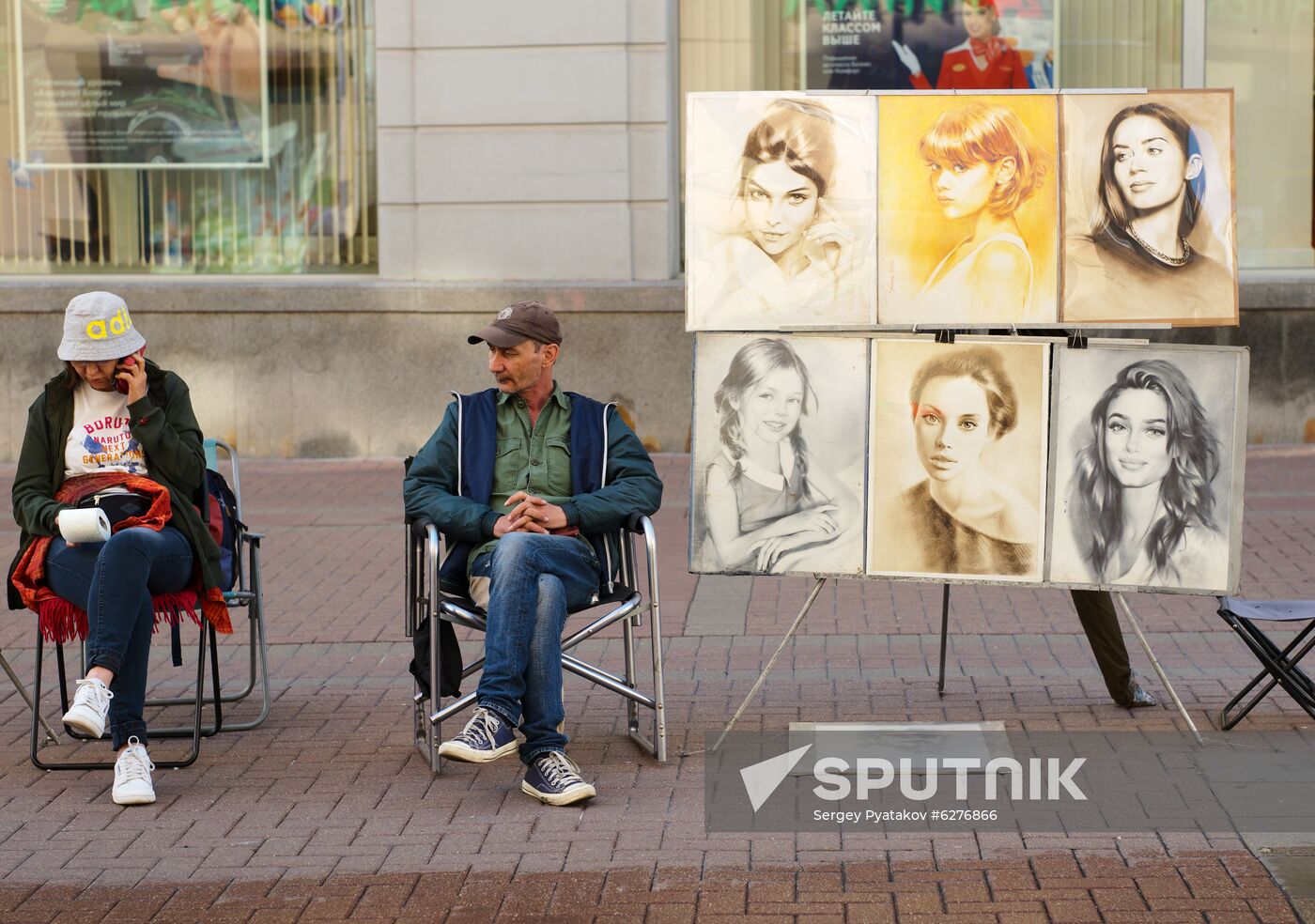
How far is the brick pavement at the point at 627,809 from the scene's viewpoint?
417 centimetres

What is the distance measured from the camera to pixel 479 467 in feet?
17.8

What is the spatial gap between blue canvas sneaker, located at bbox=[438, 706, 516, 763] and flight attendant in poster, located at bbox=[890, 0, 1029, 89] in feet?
→ 27.3

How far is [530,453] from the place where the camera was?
5.48 meters

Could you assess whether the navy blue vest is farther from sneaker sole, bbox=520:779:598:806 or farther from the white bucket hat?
the white bucket hat

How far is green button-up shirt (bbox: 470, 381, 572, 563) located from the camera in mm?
5457

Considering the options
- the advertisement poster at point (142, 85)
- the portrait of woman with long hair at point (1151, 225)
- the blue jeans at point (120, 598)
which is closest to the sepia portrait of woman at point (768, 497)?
the portrait of woman with long hair at point (1151, 225)

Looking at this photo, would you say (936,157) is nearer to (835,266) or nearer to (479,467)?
(835,266)

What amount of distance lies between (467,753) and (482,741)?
0.20ft

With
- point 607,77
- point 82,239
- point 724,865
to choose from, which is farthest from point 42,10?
point 724,865

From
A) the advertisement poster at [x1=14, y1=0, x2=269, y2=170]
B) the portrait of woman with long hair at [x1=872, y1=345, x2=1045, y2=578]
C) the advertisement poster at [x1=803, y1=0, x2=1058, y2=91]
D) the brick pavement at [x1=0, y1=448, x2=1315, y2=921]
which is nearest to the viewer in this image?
the brick pavement at [x1=0, y1=448, x2=1315, y2=921]

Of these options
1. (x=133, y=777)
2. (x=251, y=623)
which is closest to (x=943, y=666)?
(x=251, y=623)

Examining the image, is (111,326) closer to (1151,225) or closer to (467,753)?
(467,753)

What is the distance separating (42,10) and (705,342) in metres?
9.20

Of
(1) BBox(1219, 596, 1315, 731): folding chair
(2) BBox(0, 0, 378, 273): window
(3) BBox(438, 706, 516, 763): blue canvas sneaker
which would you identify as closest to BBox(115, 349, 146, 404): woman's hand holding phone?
(3) BBox(438, 706, 516, 763): blue canvas sneaker
